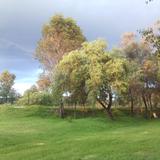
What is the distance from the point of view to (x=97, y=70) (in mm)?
52344

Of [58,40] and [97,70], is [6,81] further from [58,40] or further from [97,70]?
[97,70]

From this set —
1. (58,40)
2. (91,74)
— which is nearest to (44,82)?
(58,40)

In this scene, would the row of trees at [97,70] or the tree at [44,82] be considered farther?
the tree at [44,82]

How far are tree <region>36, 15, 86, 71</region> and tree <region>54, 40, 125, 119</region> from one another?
8.75 metres

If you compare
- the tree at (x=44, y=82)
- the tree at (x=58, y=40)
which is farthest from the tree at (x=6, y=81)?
the tree at (x=58, y=40)

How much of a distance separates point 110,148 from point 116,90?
31975mm

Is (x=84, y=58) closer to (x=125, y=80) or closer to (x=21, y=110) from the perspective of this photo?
(x=125, y=80)

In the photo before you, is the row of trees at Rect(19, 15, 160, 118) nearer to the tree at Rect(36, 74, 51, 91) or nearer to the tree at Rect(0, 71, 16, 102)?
the tree at Rect(36, 74, 51, 91)

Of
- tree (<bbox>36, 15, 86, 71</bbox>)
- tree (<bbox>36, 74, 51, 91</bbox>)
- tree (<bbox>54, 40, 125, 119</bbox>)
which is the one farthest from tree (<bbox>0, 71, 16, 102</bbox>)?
tree (<bbox>54, 40, 125, 119</bbox>)

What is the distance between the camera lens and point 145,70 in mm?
60500

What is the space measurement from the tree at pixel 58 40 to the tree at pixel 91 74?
28.7 ft

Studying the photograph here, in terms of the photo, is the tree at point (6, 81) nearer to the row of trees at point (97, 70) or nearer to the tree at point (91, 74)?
the row of trees at point (97, 70)

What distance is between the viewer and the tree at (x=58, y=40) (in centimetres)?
6381

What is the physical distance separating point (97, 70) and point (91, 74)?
831 mm
